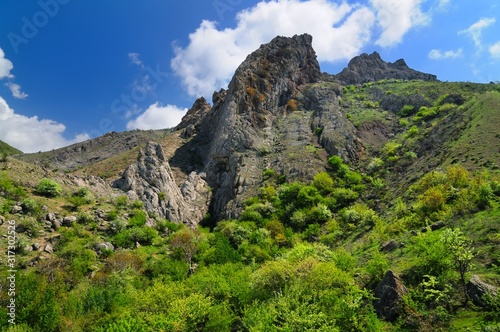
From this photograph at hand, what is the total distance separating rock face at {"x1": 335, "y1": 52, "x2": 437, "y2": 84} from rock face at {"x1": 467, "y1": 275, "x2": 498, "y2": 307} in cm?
13950

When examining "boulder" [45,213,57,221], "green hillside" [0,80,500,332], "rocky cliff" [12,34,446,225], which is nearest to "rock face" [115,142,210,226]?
"rocky cliff" [12,34,446,225]

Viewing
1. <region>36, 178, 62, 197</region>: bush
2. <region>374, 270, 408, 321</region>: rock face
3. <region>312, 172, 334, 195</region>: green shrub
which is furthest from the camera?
<region>312, 172, 334, 195</region>: green shrub

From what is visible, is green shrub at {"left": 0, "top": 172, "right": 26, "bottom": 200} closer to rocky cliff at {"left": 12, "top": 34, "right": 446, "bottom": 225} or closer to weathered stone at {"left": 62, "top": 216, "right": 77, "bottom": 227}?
weathered stone at {"left": 62, "top": 216, "right": 77, "bottom": 227}

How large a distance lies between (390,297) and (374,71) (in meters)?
158

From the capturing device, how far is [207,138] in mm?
99750

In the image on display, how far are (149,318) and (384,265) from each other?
72.1 ft

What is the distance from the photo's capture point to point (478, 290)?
67.6ft

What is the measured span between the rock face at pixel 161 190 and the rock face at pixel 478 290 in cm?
5223

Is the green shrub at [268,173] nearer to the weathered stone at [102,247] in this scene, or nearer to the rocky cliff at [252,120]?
the rocky cliff at [252,120]

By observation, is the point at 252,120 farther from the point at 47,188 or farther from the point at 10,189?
the point at 10,189

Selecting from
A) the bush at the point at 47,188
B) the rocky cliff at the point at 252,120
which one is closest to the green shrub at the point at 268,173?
the rocky cliff at the point at 252,120

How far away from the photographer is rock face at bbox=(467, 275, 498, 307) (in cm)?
2012

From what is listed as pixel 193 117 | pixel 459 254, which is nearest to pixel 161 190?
pixel 193 117

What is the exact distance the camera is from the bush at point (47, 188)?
1875 inches
